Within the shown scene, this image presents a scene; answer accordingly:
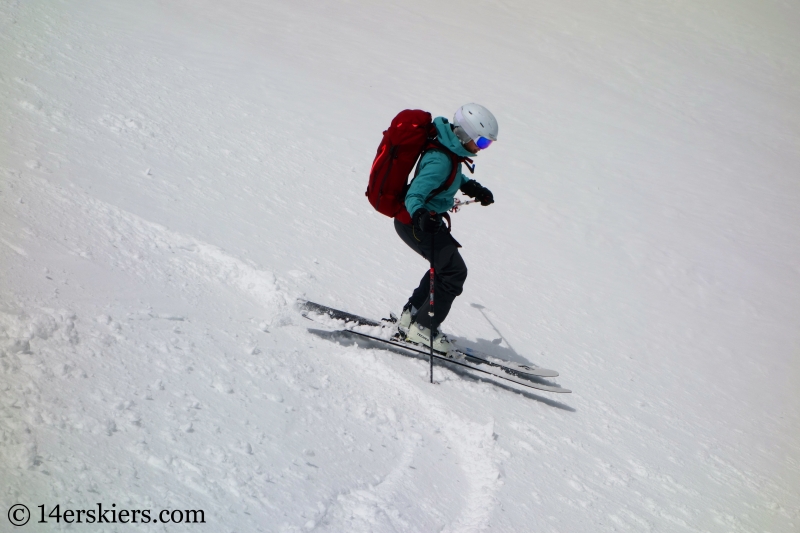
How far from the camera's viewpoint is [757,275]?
10.5 metres

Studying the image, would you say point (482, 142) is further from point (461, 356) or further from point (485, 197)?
point (461, 356)

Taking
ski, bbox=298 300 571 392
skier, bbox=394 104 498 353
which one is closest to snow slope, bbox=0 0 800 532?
ski, bbox=298 300 571 392

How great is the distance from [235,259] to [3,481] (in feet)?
10.7

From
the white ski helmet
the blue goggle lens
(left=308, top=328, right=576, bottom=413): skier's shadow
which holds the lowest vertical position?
(left=308, top=328, right=576, bottom=413): skier's shadow

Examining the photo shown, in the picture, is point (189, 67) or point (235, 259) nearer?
point (235, 259)

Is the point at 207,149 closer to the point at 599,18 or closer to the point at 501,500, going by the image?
the point at 501,500

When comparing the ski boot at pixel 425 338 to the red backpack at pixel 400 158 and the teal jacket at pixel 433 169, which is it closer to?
the red backpack at pixel 400 158

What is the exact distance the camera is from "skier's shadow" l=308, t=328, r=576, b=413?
4.98m

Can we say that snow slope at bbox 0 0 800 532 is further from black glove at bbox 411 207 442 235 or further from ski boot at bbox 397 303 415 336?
black glove at bbox 411 207 442 235

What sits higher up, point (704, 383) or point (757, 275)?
point (757, 275)

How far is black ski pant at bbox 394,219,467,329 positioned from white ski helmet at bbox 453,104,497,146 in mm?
720

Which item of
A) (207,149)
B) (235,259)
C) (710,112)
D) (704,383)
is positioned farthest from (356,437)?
(710,112)

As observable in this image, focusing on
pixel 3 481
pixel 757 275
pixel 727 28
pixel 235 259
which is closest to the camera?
pixel 3 481

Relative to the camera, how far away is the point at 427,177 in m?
4.40
